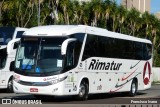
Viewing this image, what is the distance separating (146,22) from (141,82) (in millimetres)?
43163

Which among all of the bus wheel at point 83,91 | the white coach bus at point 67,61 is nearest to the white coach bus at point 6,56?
the white coach bus at point 67,61

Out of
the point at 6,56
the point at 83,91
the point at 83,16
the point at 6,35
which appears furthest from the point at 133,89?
the point at 83,16

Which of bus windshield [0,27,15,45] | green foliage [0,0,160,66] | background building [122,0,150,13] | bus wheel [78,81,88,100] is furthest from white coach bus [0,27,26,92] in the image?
background building [122,0,150,13]

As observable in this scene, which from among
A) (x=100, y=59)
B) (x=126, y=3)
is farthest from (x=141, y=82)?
(x=126, y=3)

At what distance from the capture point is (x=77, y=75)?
69.9 ft

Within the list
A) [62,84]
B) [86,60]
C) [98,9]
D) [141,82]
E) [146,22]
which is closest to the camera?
[62,84]

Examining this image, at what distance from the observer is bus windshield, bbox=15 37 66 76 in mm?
20156

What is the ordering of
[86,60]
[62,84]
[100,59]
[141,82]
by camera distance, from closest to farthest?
[62,84]
[86,60]
[100,59]
[141,82]

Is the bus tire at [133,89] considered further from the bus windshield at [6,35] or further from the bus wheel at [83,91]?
the bus windshield at [6,35]

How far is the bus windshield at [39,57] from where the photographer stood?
66.1 ft

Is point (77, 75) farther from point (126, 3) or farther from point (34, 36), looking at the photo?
point (126, 3)

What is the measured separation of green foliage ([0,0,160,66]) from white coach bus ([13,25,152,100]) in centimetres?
2640

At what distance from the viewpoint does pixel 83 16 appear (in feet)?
200

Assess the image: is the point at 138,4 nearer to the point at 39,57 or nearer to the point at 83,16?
the point at 83,16
